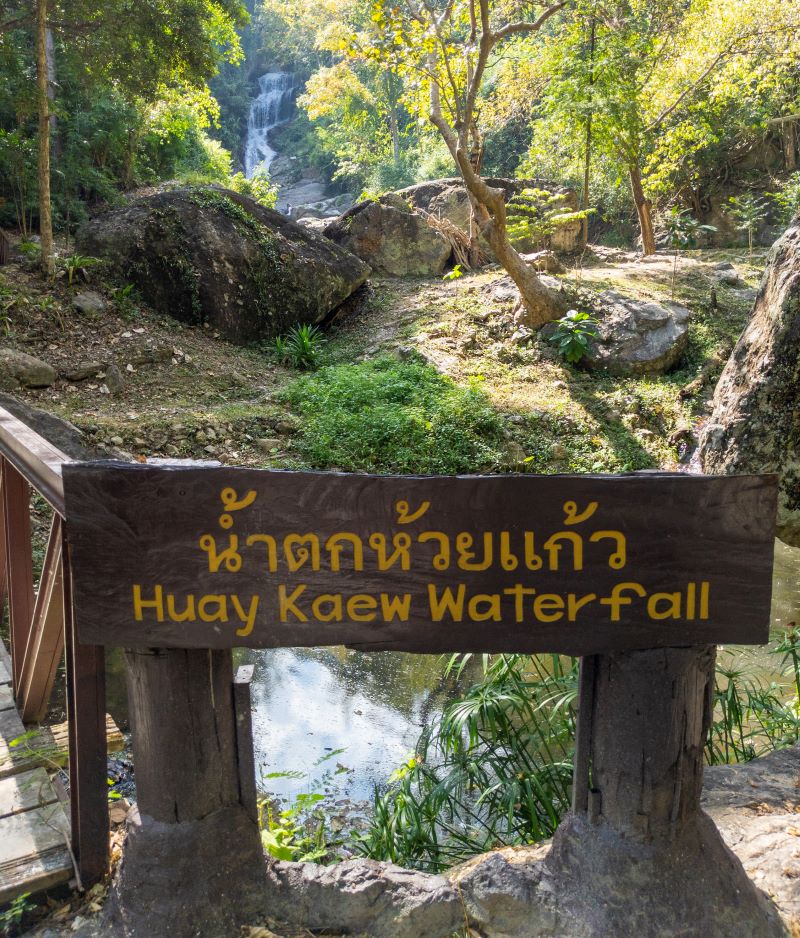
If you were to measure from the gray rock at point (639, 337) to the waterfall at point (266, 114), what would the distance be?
25684 millimetres

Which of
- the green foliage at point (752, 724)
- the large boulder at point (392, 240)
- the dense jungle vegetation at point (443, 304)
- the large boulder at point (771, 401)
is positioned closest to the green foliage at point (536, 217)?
the dense jungle vegetation at point (443, 304)

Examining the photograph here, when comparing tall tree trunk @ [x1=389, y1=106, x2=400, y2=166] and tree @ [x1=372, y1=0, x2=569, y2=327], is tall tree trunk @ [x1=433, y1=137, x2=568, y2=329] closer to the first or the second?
tree @ [x1=372, y1=0, x2=569, y2=327]

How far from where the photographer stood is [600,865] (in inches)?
65.2

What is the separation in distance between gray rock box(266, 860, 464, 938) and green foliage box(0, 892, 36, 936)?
0.57m

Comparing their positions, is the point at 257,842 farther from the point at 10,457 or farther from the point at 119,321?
the point at 119,321

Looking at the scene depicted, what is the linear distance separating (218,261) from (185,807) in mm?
10001

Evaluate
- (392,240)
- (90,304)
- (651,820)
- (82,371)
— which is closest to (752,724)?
(651,820)

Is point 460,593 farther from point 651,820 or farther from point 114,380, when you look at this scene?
point 114,380

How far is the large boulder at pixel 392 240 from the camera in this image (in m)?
13.8

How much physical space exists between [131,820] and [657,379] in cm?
917

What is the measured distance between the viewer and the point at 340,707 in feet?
14.7

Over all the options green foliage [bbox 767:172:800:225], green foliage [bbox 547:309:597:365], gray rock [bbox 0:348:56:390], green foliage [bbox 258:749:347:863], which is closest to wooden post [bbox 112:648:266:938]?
green foliage [bbox 258:749:347:863]

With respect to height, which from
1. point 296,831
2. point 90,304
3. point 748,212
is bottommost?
point 296,831

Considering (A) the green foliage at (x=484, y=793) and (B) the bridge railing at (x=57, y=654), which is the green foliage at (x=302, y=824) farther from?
(B) the bridge railing at (x=57, y=654)
